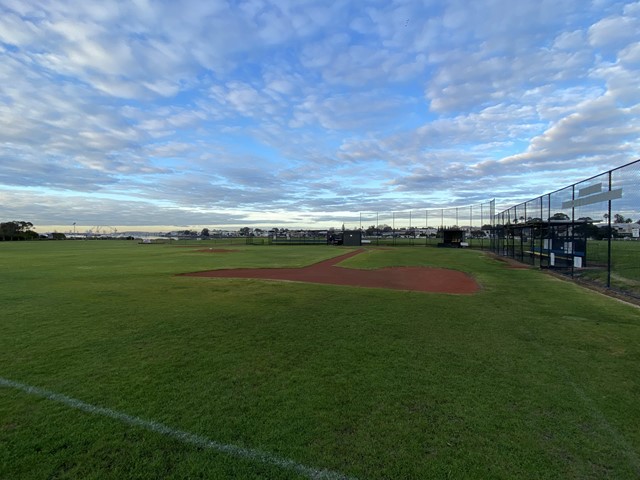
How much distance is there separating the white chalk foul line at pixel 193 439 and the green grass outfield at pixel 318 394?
2 cm

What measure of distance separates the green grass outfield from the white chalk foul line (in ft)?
0.05

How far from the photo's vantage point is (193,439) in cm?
283

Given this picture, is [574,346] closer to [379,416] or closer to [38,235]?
[379,416]

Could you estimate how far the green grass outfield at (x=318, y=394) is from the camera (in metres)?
2.58

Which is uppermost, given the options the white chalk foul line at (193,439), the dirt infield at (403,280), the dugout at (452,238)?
the dugout at (452,238)

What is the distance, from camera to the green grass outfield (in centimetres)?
258

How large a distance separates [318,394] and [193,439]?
1.30 meters

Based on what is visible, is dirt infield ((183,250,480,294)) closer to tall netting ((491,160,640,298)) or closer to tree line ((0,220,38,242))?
tall netting ((491,160,640,298))

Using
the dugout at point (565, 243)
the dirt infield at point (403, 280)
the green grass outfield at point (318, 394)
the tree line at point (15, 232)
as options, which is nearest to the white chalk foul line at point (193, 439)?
the green grass outfield at point (318, 394)

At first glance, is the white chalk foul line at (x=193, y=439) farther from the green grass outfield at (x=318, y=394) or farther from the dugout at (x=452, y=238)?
the dugout at (x=452, y=238)

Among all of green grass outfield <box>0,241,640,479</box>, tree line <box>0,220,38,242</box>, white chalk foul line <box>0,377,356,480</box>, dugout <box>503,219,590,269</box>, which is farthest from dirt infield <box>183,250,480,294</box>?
tree line <box>0,220,38,242</box>

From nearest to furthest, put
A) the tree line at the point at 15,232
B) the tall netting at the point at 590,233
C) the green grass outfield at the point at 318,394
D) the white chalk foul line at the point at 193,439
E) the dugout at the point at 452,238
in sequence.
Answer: the white chalk foul line at the point at 193,439 < the green grass outfield at the point at 318,394 < the tall netting at the point at 590,233 < the dugout at the point at 452,238 < the tree line at the point at 15,232

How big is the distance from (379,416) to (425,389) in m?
0.82

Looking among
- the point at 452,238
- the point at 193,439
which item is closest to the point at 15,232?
the point at 452,238
